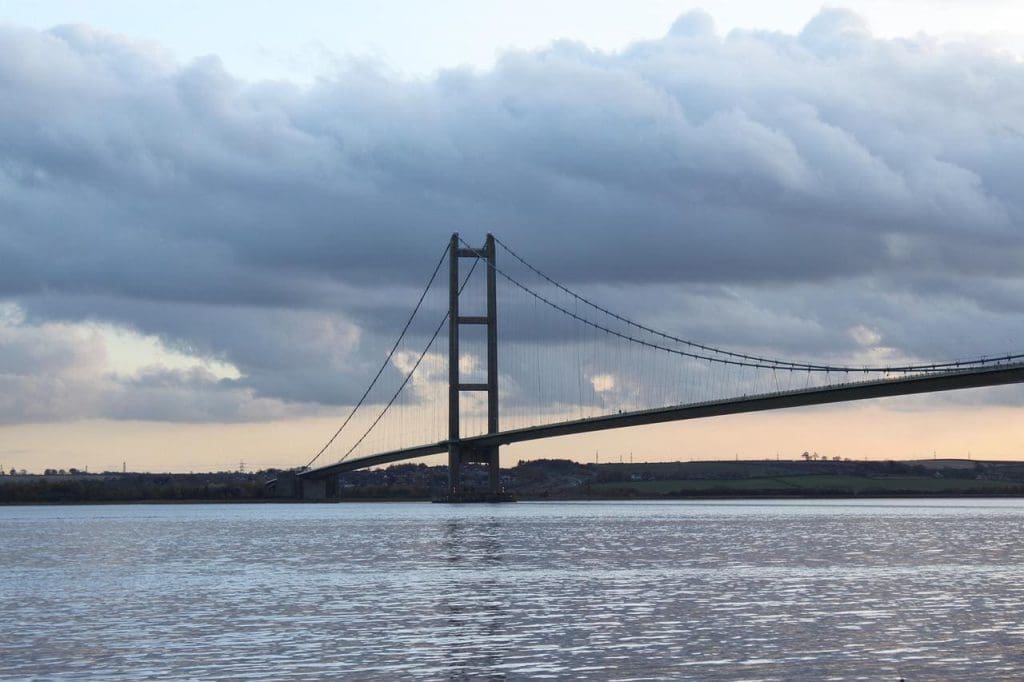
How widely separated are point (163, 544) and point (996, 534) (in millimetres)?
31658

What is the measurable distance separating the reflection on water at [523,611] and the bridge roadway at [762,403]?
14.2m

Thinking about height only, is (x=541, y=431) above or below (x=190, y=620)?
above

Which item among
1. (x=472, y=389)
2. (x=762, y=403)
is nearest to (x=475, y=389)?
(x=472, y=389)

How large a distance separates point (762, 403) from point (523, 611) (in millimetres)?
51754

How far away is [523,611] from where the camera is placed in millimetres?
27562

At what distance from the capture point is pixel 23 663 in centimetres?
2100

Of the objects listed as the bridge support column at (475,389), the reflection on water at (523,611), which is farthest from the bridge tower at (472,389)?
the reflection on water at (523,611)

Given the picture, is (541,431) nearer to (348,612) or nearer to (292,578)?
(292,578)

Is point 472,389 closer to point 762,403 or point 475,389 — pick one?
point 475,389

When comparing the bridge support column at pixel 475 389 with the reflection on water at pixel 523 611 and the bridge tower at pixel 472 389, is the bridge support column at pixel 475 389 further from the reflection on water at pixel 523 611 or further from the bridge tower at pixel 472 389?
the reflection on water at pixel 523 611

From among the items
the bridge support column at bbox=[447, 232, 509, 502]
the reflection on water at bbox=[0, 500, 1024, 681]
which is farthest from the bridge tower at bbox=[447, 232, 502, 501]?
the reflection on water at bbox=[0, 500, 1024, 681]

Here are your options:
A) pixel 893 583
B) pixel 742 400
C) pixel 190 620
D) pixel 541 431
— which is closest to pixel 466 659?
pixel 190 620

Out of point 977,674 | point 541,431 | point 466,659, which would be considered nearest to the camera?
point 977,674

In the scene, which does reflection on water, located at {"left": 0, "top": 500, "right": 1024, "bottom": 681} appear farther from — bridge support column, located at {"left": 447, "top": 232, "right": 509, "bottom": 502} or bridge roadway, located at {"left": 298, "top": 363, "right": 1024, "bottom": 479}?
bridge support column, located at {"left": 447, "top": 232, "right": 509, "bottom": 502}
